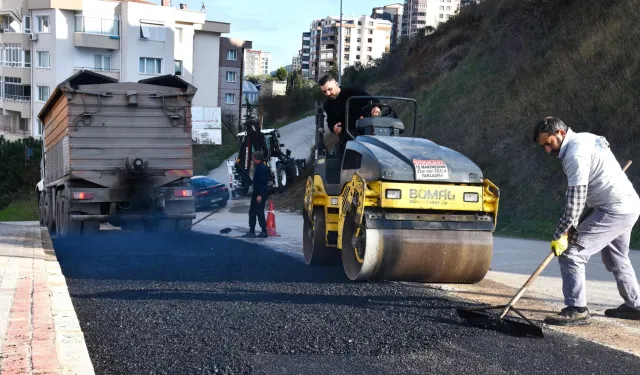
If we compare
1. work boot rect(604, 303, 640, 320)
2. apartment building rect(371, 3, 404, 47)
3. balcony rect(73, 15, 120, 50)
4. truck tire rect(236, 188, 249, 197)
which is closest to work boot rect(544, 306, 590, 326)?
work boot rect(604, 303, 640, 320)

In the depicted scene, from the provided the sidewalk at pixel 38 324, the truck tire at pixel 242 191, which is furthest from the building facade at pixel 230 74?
the sidewalk at pixel 38 324

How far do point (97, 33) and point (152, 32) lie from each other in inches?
158

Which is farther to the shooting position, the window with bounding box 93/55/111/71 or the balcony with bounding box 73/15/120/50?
the window with bounding box 93/55/111/71

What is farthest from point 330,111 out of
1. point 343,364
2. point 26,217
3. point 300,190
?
point 26,217

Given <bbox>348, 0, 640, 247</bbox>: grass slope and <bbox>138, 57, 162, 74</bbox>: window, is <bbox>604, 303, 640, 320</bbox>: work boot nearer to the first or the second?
<bbox>348, 0, 640, 247</bbox>: grass slope

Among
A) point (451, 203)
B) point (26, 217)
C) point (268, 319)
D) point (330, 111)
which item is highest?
point (330, 111)

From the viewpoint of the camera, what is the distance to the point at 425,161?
28.5ft

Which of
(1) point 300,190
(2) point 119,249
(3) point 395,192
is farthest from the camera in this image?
(1) point 300,190

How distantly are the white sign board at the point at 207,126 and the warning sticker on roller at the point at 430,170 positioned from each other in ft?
154

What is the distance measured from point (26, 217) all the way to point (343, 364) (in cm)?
3030

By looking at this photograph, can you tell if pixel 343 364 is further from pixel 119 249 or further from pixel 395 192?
pixel 119 249

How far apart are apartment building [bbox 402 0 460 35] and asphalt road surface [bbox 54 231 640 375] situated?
541ft

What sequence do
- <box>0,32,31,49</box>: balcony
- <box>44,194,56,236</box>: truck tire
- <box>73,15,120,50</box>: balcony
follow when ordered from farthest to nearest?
<box>0,32,31,49</box>: balcony, <box>73,15,120,50</box>: balcony, <box>44,194,56,236</box>: truck tire

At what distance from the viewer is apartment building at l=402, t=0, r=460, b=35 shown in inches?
6826
